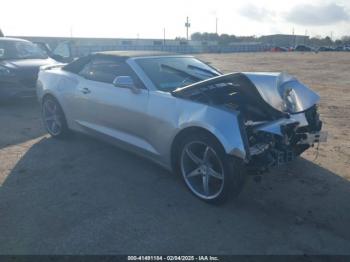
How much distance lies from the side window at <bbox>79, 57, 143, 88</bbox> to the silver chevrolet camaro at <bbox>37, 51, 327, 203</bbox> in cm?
2

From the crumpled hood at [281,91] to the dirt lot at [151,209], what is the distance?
0.96m

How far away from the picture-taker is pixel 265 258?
2.91m

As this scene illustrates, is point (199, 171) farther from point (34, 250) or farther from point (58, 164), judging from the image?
point (58, 164)

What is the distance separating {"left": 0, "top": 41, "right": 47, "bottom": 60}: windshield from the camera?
9.56 metres

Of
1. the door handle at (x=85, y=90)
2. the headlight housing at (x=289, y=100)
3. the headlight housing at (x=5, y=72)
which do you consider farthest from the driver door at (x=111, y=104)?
the headlight housing at (x=5, y=72)

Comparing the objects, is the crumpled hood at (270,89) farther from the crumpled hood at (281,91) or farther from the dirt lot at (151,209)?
the dirt lot at (151,209)

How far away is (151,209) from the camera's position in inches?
146

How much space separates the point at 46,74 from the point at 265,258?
500 centimetres

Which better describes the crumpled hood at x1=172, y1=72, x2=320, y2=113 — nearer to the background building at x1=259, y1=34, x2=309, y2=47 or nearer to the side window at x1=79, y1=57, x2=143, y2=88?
the side window at x1=79, y1=57, x2=143, y2=88

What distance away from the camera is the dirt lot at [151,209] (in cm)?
310

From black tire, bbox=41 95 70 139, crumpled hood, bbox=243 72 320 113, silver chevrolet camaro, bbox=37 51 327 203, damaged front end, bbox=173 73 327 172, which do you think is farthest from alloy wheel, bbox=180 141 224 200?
black tire, bbox=41 95 70 139

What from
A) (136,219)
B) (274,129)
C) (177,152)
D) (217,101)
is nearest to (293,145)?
(274,129)

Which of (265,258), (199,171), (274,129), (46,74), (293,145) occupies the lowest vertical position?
(265,258)

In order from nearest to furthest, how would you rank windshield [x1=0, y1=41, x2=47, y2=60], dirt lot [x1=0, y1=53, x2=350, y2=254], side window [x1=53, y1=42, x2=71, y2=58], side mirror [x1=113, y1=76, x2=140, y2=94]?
1. dirt lot [x1=0, y1=53, x2=350, y2=254]
2. side mirror [x1=113, y1=76, x2=140, y2=94]
3. windshield [x1=0, y1=41, x2=47, y2=60]
4. side window [x1=53, y1=42, x2=71, y2=58]
